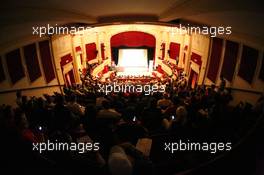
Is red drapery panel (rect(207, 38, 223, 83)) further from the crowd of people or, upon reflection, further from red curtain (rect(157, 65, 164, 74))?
red curtain (rect(157, 65, 164, 74))

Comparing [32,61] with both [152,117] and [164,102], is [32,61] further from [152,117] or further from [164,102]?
[164,102]

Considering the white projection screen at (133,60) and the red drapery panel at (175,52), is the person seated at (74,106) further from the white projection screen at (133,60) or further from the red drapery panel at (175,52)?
the white projection screen at (133,60)

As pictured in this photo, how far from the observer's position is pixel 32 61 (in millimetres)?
1237

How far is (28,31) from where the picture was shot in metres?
1.31

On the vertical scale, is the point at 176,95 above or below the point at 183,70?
below

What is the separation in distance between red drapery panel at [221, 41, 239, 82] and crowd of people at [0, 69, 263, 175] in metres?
0.07

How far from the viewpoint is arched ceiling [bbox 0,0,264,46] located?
118 cm

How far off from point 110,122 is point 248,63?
2.30ft
